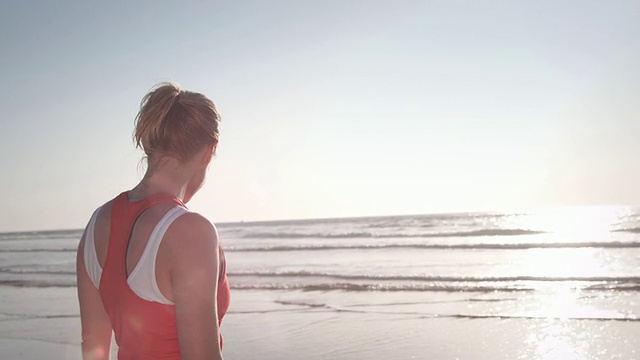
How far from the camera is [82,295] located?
183 cm

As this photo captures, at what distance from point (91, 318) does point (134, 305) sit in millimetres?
358

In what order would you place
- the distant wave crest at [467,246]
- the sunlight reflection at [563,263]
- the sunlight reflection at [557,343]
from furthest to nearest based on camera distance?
the distant wave crest at [467,246]
the sunlight reflection at [563,263]
the sunlight reflection at [557,343]

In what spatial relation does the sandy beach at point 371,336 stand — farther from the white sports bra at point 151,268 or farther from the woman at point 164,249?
the white sports bra at point 151,268

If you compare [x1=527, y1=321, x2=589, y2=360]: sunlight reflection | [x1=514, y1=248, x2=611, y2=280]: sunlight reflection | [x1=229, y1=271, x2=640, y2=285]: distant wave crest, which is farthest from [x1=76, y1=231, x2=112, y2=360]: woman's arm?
[x1=514, y1=248, x2=611, y2=280]: sunlight reflection

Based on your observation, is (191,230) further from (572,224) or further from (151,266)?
(572,224)

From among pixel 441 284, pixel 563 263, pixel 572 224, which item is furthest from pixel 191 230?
pixel 572 224

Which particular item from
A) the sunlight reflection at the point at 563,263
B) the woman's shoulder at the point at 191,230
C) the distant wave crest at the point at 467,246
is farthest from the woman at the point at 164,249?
the distant wave crest at the point at 467,246

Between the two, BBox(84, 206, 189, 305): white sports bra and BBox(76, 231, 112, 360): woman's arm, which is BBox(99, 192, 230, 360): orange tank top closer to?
BBox(84, 206, 189, 305): white sports bra

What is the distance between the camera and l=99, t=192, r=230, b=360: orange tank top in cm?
158

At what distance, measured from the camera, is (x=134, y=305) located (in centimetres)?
159

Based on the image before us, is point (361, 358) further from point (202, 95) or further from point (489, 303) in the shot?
point (202, 95)

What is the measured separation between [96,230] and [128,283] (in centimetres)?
22

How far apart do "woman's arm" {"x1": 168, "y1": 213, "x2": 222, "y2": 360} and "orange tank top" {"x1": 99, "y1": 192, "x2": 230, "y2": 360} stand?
99 millimetres

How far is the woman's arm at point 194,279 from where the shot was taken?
4.79 feet
